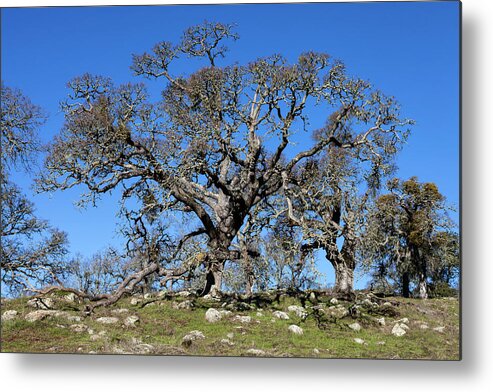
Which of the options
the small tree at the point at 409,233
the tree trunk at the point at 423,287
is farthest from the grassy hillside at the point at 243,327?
the small tree at the point at 409,233

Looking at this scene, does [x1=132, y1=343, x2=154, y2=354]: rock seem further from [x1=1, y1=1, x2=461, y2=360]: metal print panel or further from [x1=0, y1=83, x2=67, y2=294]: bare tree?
[x1=0, y1=83, x2=67, y2=294]: bare tree

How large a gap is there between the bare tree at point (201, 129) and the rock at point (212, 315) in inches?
18.3

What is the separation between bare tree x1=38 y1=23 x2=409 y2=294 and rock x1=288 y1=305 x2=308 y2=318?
1114mm

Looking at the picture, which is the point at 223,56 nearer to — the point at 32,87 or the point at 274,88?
the point at 274,88

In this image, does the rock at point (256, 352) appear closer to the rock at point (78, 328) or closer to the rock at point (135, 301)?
the rock at point (135, 301)

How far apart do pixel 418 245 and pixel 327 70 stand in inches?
99.6

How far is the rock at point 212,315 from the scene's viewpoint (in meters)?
8.65

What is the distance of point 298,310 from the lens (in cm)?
867

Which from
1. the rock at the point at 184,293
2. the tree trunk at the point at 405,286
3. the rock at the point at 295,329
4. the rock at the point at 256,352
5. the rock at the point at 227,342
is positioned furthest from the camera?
the rock at the point at 184,293

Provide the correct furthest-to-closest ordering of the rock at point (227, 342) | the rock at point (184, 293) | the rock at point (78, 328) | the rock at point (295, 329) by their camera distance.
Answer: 1. the rock at point (184, 293)
2. the rock at point (78, 328)
3. the rock at point (295, 329)
4. the rock at point (227, 342)

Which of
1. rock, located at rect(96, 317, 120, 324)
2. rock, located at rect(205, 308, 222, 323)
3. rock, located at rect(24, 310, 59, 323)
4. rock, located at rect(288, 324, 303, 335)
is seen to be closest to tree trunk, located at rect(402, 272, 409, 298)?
rock, located at rect(288, 324, 303, 335)

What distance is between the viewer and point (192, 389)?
312 inches

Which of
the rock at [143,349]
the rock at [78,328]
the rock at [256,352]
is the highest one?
the rock at [78,328]

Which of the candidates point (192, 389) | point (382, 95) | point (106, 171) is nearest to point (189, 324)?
point (192, 389)
